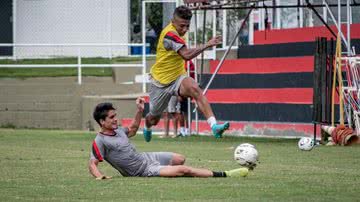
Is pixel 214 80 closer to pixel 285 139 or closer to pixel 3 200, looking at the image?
pixel 285 139

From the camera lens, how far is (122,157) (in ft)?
47.6

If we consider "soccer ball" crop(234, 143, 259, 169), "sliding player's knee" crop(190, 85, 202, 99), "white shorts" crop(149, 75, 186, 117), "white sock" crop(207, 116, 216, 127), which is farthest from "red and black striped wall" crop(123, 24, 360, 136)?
"soccer ball" crop(234, 143, 259, 169)

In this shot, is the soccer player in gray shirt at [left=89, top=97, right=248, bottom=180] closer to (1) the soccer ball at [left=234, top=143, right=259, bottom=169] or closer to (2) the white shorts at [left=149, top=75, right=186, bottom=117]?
(1) the soccer ball at [left=234, top=143, right=259, bottom=169]

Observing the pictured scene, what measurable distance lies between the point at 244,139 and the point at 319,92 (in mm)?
3616

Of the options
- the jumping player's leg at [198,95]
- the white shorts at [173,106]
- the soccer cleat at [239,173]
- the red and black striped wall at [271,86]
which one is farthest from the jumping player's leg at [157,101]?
the white shorts at [173,106]

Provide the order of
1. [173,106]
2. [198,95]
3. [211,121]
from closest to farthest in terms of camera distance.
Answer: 1. [211,121]
2. [198,95]
3. [173,106]

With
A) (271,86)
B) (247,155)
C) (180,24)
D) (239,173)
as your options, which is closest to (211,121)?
(180,24)

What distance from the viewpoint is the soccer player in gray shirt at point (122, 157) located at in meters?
14.5

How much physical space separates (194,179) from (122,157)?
0.92 m

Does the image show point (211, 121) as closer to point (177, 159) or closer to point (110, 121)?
point (177, 159)

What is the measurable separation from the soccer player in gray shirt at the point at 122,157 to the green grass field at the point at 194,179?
15 centimetres

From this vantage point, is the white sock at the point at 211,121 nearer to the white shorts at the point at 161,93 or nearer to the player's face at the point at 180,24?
the white shorts at the point at 161,93

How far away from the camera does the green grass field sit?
1259 cm

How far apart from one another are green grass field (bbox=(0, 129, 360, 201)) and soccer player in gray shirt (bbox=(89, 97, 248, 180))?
0.51ft
